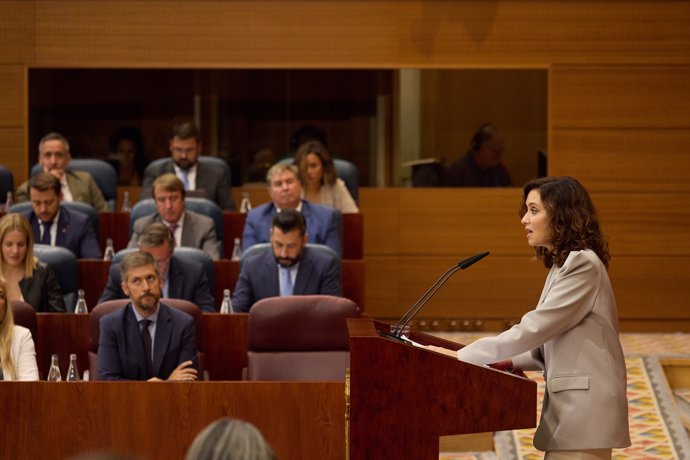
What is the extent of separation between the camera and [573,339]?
9.39 feet

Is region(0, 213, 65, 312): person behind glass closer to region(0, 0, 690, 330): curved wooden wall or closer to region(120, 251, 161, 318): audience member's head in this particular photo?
region(120, 251, 161, 318): audience member's head

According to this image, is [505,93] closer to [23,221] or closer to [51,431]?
[23,221]

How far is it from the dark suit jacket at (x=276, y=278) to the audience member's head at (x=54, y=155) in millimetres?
1956

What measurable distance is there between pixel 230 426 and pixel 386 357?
1.25m

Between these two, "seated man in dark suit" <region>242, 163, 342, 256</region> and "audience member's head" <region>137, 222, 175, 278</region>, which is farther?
"seated man in dark suit" <region>242, 163, 342, 256</region>

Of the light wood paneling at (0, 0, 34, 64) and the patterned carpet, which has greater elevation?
the light wood paneling at (0, 0, 34, 64)

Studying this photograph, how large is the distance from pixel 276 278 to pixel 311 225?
827mm

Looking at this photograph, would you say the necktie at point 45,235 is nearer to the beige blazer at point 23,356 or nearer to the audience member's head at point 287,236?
the audience member's head at point 287,236

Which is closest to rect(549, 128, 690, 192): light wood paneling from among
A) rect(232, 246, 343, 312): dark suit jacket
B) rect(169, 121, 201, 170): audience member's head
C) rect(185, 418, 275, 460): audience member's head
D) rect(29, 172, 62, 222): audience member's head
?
rect(169, 121, 201, 170): audience member's head

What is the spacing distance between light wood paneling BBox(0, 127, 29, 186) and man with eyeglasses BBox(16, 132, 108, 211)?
47 centimetres

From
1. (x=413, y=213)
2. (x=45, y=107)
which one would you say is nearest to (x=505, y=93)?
(x=413, y=213)

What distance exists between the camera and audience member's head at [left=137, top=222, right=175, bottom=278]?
17.7 ft

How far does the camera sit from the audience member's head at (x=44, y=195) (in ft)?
20.3

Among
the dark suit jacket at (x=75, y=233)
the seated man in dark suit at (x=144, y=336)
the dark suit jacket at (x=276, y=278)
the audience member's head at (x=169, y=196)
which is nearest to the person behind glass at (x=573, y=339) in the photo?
the seated man in dark suit at (x=144, y=336)
